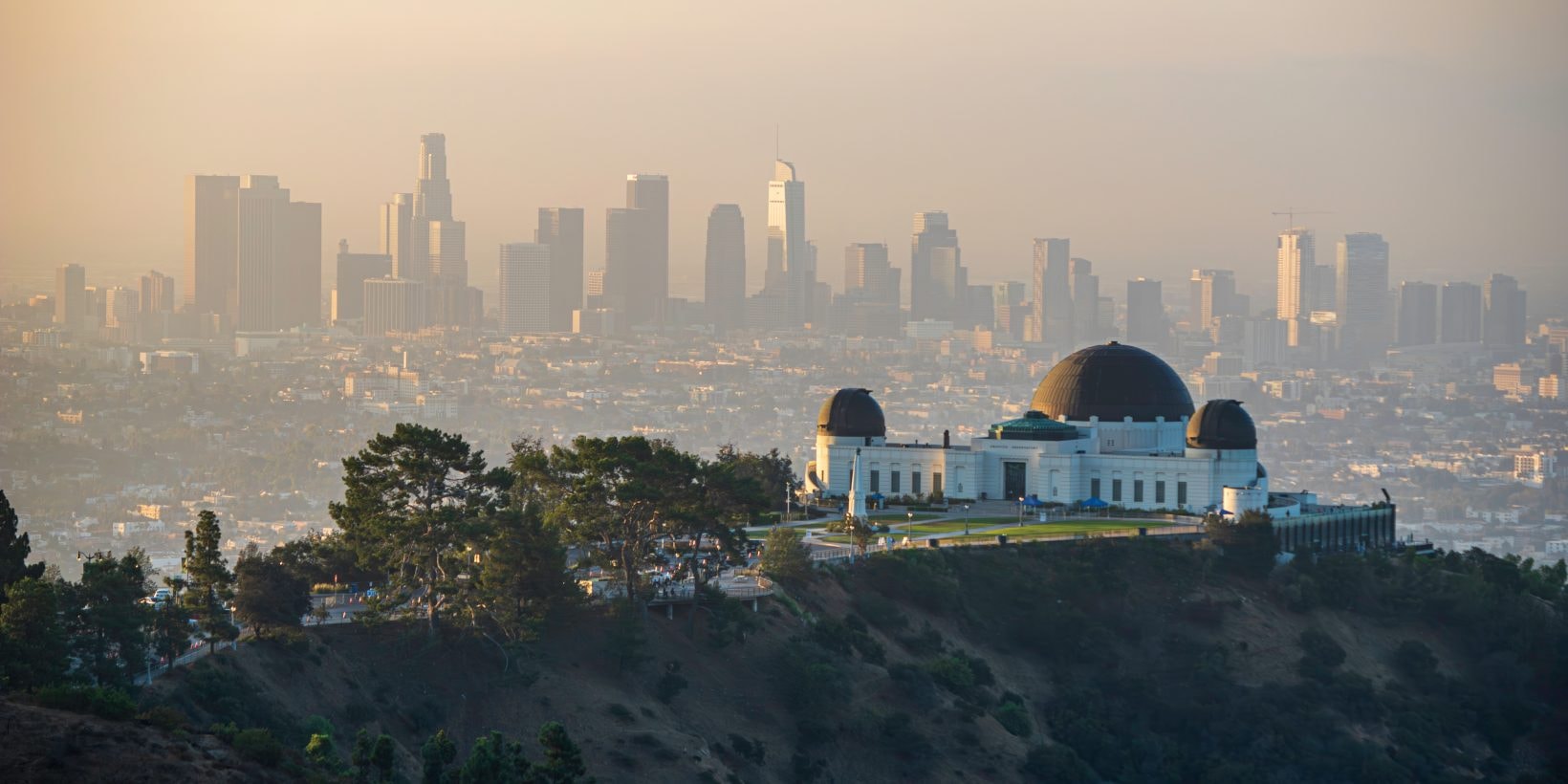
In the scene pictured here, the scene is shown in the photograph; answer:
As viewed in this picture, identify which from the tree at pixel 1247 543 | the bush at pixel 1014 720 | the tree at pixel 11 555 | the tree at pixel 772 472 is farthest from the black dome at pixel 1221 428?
the tree at pixel 11 555

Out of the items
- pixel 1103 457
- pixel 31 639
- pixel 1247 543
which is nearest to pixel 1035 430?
pixel 1103 457

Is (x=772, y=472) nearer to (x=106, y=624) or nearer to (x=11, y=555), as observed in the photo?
(x=11, y=555)

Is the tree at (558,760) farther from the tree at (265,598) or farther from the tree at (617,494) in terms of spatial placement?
the tree at (617,494)

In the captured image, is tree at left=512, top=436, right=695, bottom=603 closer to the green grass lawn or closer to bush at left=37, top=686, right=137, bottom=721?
the green grass lawn

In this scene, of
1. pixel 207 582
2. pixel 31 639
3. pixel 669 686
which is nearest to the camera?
pixel 31 639

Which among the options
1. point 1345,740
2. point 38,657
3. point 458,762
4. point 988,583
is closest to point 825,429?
point 988,583

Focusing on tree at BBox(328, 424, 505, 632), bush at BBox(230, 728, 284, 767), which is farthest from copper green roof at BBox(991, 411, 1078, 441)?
bush at BBox(230, 728, 284, 767)
